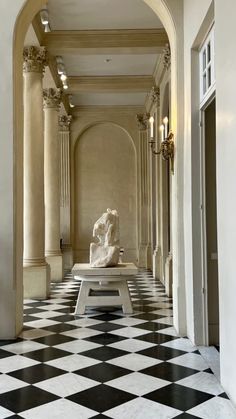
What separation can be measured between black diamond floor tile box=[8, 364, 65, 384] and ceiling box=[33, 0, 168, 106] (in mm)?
6548

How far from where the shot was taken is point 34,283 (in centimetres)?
955

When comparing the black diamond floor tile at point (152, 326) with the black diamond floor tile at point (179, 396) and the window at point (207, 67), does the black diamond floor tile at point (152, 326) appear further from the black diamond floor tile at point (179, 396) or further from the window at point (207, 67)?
the window at point (207, 67)

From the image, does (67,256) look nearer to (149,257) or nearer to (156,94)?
(149,257)

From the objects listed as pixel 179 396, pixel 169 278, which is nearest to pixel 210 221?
pixel 179 396

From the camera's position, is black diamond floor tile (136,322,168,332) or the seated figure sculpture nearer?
black diamond floor tile (136,322,168,332)

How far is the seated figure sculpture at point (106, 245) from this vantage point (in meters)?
8.22

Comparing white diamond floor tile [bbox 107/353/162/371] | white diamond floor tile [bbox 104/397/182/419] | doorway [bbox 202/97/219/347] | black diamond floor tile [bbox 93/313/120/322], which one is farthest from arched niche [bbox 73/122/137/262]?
white diamond floor tile [bbox 104/397/182/419]

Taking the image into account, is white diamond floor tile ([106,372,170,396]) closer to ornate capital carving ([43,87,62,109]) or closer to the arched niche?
ornate capital carving ([43,87,62,109])

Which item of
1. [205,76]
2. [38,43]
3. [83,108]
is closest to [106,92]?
[83,108]

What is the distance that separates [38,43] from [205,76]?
5153 millimetres

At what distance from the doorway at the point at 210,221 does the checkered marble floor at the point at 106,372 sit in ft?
1.62

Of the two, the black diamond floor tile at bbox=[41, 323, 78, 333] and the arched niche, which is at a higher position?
the arched niche

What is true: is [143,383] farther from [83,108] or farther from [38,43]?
[83,108]

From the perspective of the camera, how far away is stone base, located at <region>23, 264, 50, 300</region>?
31.3 ft
